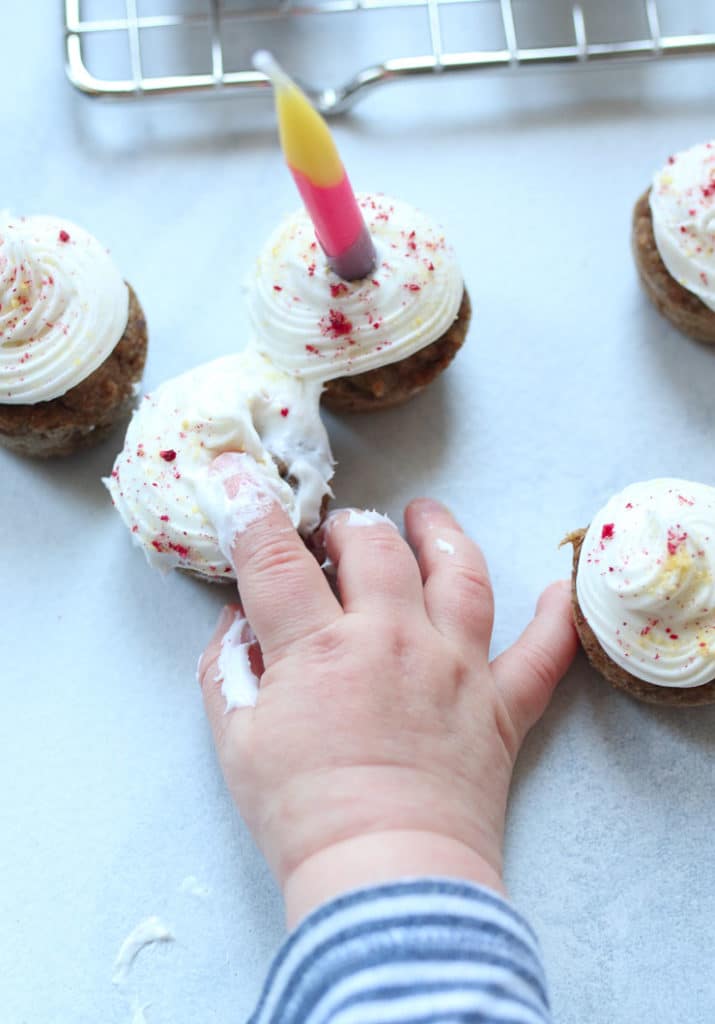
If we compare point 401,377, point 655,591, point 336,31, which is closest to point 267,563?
point 401,377

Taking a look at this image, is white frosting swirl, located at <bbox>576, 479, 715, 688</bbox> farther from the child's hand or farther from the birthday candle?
the birthday candle

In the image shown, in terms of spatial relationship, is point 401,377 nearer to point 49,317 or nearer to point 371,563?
point 371,563

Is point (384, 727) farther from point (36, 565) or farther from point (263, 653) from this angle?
point (36, 565)

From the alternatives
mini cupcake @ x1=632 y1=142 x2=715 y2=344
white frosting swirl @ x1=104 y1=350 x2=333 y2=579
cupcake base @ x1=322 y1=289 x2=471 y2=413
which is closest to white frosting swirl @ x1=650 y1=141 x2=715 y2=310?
mini cupcake @ x1=632 y1=142 x2=715 y2=344

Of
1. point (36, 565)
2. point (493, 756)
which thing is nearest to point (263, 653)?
point (493, 756)

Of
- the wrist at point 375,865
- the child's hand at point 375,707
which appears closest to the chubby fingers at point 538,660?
the child's hand at point 375,707
